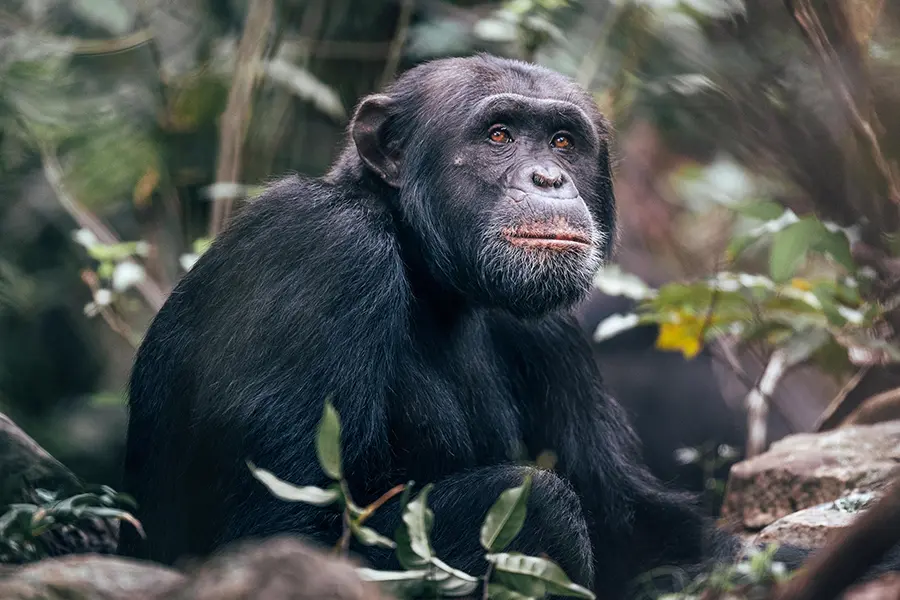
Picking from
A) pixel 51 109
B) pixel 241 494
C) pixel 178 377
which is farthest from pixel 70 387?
pixel 241 494

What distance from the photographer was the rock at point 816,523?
451cm

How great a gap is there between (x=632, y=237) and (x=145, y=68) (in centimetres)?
704

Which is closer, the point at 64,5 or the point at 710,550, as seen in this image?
the point at 710,550

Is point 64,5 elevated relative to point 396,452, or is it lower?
elevated

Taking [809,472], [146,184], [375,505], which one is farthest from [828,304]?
[146,184]

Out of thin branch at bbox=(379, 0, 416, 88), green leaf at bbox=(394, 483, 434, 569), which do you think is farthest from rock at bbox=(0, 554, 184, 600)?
thin branch at bbox=(379, 0, 416, 88)

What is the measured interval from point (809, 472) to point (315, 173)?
5210 millimetres

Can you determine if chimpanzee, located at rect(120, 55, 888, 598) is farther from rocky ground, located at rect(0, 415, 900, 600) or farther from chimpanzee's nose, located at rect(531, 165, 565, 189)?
rocky ground, located at rect(0, 415, 900, 600)

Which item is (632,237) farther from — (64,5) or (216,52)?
(64,5)

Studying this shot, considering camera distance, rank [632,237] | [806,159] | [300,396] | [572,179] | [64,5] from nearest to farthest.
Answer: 1. [300,396]
2. [806,159]
3. [572,179]
4. [64,5]
5. [632,237]

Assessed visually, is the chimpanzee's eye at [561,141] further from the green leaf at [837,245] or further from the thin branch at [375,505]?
the thin branch at [375,505]

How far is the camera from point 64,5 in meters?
8.70

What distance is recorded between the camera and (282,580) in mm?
2252

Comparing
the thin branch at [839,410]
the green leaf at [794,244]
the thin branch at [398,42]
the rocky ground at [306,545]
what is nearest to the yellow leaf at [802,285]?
the thin branch at [839,410]
